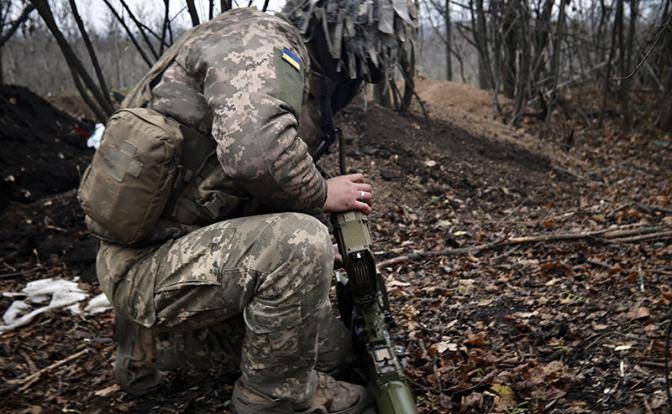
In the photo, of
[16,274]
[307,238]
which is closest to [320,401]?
[307,238]

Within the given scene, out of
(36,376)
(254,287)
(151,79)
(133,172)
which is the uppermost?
(151,79)

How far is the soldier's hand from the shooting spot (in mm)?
2484

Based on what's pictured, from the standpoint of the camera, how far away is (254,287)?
87.2 inches

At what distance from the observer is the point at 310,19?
2.52m

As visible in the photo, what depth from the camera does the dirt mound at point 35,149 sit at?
18.0 feet

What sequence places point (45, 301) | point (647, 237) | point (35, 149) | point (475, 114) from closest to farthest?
point (647, 237)
point (45, 301)
point (35, 149)
point (475, 114)

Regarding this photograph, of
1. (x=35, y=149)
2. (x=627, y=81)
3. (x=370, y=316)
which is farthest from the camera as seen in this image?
(x=627, y=81)

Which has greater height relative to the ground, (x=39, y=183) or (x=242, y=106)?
(x=242, y=106)

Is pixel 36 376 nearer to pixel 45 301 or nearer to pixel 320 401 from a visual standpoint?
pixel 45 301

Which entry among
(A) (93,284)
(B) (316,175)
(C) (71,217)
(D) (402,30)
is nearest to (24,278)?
(A) (93,284)

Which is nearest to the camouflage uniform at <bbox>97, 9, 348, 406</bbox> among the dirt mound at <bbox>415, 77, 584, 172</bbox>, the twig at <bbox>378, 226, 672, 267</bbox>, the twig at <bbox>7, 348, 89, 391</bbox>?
the twig at <bbox>7, 348, 89, 391</bbox>

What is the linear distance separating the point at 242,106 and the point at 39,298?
2.48 meters

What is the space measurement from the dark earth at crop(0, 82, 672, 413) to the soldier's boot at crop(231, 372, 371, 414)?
0.84 ft

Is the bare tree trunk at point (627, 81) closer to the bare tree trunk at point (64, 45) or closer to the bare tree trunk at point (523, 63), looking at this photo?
the bare tree trunk at point (523, 63)
